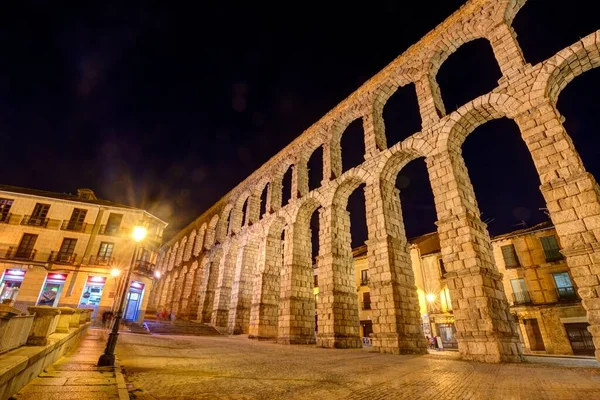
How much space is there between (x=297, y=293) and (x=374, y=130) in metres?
9.85

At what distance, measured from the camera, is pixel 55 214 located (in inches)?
941

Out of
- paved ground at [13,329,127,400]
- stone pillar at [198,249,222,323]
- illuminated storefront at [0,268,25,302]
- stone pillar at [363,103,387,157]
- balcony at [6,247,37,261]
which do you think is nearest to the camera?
paved ground at [13,329,127,400]

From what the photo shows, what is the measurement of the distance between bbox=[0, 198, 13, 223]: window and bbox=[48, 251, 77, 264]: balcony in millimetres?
4844

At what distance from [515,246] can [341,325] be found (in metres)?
16.4

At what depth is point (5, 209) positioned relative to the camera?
2320cm

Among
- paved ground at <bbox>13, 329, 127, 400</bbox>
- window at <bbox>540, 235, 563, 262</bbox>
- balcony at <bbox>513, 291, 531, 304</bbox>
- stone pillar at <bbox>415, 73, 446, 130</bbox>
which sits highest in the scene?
stone pillar at <bbox>415, 73, 446, 130</bbox>

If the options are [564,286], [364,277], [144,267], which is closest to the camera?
[564,286]

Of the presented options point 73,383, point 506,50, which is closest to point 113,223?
point 73,383

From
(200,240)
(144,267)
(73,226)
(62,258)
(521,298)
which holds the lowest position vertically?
(521,298)

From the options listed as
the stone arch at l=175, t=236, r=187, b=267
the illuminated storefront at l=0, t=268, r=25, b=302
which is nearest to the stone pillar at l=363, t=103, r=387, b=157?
the illuminated storefront at l=0, t=268, r=25, b=302

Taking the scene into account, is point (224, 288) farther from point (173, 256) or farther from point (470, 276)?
point (173, 256)

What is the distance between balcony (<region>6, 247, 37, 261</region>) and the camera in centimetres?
2156

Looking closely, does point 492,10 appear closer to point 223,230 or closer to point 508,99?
point 508,99

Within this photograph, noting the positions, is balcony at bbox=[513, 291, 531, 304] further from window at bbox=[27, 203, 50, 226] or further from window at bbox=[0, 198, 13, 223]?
window at bbox=[0, 198, 13, 223]
